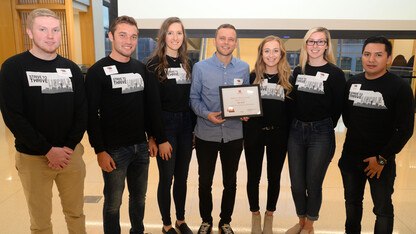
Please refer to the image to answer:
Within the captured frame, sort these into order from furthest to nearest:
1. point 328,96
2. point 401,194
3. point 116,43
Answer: point 401,194 < point 328,96 < point 116,43

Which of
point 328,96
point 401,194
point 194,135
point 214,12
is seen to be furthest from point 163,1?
point 401,194

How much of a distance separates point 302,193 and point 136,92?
4.94ft

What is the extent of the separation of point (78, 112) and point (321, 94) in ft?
5.36

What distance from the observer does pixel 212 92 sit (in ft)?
7.07

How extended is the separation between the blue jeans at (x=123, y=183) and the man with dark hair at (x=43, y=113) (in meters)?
0.21

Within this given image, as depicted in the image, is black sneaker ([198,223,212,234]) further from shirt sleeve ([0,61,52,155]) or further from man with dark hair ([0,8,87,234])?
shirt sleeve ([0,61,52,155])

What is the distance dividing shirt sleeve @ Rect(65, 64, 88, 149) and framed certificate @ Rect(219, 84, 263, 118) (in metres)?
0.91

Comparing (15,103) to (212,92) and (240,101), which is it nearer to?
(212,92)

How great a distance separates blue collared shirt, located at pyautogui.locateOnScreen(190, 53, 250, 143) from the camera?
2.15 m

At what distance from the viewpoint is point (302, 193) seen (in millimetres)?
2299

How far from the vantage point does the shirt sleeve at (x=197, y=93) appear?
6.98ft

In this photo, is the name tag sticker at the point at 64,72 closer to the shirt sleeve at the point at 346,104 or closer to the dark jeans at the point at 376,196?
the shirt sleeve at the point at 346,104

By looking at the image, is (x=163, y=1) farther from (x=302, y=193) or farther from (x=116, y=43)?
(x=302, y=193)

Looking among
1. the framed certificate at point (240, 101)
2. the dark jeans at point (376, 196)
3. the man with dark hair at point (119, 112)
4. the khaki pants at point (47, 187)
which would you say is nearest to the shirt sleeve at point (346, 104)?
the dark jeans at point (376, 196)
